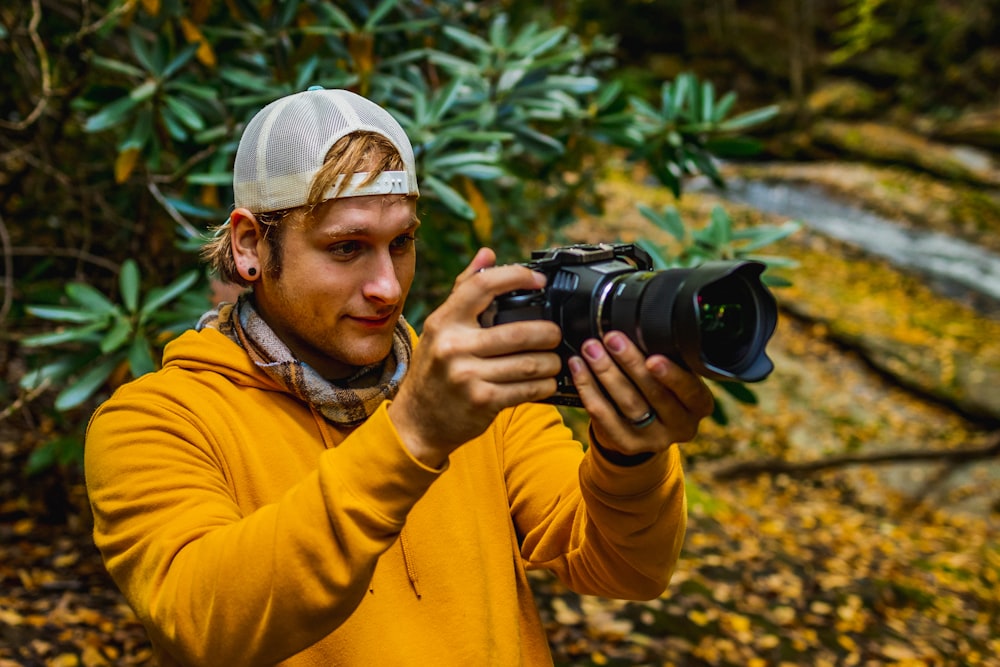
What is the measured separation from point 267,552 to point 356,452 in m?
0.15

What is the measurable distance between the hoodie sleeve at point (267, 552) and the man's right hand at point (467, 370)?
0.11 ft

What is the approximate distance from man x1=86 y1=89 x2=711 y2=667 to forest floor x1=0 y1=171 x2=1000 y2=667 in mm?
1763

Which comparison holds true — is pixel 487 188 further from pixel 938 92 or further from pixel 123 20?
pixel 938 92

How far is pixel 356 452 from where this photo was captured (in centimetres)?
94

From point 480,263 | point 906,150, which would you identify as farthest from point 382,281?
point 906,150

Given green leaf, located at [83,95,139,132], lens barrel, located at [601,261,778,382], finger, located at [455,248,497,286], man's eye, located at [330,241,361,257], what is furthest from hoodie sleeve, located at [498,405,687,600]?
green leaf, located at [83,95,139,132]

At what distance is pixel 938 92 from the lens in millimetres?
12594

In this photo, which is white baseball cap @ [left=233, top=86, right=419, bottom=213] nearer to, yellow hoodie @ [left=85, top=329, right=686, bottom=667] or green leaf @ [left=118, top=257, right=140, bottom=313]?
yellow hoodie @ [left=85, top=329, right=686, bottom=667]

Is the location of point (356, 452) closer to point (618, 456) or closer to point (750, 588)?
point (618, 456)

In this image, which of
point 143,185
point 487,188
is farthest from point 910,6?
point 143,185

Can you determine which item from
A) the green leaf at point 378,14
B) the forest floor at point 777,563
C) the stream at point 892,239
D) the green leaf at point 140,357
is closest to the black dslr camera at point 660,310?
the green leaf at point 140,357

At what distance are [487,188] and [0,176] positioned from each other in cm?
235

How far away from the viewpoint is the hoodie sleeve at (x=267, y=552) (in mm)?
917

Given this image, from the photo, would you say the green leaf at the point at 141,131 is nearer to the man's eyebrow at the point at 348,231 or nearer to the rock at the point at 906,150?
the man's eyebrow at the point at 348,231
